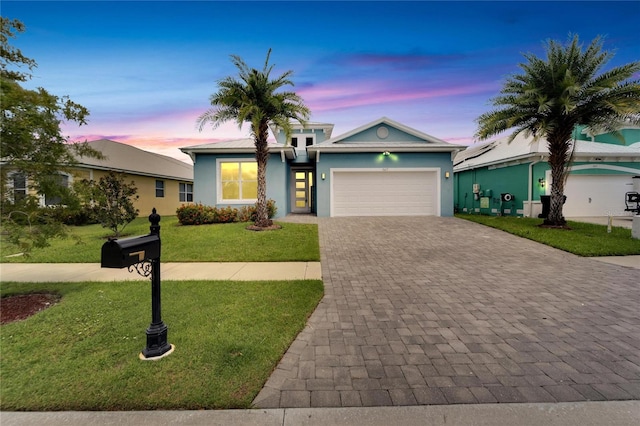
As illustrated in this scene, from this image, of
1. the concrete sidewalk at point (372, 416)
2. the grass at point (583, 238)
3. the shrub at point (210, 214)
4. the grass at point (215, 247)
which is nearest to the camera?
the concrete sidewalk at point (372, 416)

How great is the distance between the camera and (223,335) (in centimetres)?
343

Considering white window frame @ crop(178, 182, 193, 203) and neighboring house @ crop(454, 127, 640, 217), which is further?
white window frame @ crop(178, 182, 193, 203)

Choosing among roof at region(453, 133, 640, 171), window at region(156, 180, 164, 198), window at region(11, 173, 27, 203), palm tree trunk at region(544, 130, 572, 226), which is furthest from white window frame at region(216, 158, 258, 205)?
palm tree trunk at region(544, 130, 572, 226)

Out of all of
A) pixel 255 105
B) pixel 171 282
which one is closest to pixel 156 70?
pixel 255 105

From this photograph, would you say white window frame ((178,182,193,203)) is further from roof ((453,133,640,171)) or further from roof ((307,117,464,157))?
roof ((453,133,640,171))

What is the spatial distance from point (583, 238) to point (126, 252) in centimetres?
1264

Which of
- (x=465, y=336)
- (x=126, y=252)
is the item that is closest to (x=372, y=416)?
(x=465, y=336)

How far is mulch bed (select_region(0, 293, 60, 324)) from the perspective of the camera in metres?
4.18

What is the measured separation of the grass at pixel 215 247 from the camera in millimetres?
7645

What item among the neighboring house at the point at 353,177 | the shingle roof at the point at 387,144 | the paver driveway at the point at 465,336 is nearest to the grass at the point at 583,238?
the paver driveway at the point at 465,336

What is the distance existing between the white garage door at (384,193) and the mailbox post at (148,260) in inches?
490

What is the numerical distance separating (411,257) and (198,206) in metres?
10.3

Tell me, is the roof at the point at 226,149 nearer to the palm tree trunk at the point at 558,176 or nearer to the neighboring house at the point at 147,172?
the neighboring house at the point at 147,172

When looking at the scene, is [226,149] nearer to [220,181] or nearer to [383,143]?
[220,181]
